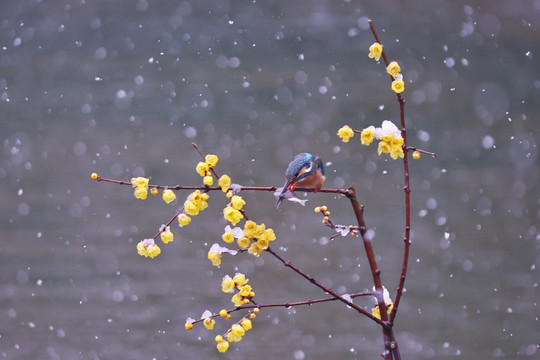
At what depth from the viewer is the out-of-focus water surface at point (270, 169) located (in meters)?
1.23

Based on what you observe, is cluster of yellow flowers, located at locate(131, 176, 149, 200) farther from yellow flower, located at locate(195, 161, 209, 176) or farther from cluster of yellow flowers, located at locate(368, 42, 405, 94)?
cluster of yellow flowers, located at locate(368, 42, 405, 94)

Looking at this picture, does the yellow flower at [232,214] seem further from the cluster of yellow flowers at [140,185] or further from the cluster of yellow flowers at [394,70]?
the cluster of yellow flowers at [394,70]

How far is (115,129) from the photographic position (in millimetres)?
Answer: 1265

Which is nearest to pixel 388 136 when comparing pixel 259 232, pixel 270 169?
pixel 259 232

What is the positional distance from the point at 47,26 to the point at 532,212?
1.31m

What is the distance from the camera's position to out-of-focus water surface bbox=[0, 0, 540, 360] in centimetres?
123

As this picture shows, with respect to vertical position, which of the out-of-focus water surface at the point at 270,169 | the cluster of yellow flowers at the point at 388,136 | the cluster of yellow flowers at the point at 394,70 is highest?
the cluster of yellow flowers at the point at 394,70

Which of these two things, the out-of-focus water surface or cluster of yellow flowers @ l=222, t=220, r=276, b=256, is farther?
the out-of-focus water surface

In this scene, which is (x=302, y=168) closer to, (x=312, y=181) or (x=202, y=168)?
(x=312, y=181)

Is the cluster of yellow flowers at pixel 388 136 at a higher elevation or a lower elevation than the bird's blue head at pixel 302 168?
higher

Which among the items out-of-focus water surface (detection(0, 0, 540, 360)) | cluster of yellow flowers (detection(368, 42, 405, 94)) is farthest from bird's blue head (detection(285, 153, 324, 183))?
out-of-focus water surface (detection(0, 0, 540, 360))

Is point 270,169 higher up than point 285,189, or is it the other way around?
point 285,189

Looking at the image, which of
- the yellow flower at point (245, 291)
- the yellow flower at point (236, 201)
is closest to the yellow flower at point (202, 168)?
the yellow flower at point (236, 201)

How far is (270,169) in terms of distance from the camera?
1234 millimetres
